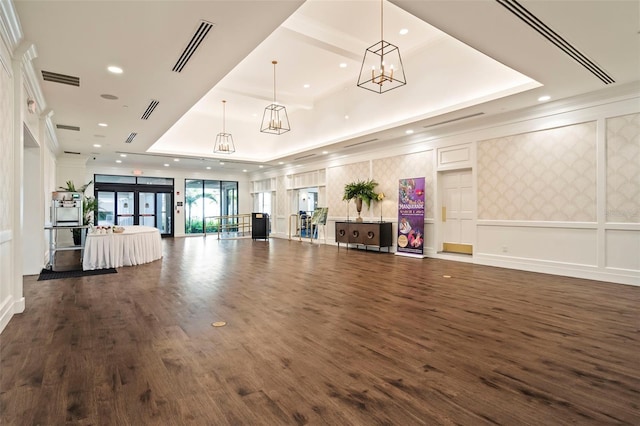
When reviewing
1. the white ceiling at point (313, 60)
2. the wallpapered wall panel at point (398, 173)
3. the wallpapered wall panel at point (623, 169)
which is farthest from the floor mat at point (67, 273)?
the wallpapered wall panel at point (623, 169)

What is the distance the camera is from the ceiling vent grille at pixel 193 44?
346 cm

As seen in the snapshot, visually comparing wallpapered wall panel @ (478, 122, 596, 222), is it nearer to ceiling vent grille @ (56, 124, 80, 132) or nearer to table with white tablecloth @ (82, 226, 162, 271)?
table with white tablecloth @ (82, 226, 162, 271)

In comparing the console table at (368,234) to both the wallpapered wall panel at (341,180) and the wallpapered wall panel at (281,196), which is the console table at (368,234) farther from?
the wallpapered wall panel at (281,196)

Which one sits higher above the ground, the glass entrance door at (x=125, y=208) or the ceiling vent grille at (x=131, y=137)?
the ceiling vent grille at (x=131, y=137)

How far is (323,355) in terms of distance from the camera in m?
2.67

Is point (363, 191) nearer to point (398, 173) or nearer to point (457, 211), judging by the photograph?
point (398, 173)

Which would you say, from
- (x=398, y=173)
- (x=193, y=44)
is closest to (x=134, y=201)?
(x=398, y=173)

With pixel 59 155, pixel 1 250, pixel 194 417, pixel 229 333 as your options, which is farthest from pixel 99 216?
pixel 194 417

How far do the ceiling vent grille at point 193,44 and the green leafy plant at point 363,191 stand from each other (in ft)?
20.2

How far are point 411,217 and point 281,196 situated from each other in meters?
7.25

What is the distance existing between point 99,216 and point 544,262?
51.6 feet

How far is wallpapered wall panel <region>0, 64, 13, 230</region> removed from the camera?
3383 mm

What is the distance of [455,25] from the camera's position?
3.56 metres

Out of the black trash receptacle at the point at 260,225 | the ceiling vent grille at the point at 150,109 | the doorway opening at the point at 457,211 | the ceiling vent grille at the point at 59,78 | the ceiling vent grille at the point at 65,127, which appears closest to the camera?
the ceiling vent grille at the point at 59,78
